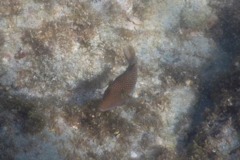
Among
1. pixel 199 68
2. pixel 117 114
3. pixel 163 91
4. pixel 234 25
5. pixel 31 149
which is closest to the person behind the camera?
pixel 31 149

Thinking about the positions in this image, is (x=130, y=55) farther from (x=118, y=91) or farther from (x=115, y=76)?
(x=118, y=91)

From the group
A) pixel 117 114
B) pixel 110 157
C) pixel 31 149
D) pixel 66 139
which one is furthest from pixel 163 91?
pixel 31 149

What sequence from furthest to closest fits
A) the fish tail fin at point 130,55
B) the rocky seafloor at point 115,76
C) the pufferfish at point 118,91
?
the fish tail fin at point 130,55
the rocky seafloor at point 115,76
the pufferfish at point 118,91

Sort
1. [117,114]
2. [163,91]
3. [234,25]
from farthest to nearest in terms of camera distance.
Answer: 1. [234,25]
2. [163,91]
3. [117,114]

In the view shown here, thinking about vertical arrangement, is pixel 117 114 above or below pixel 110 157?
above

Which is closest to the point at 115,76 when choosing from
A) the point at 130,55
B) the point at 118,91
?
the point at 130,55

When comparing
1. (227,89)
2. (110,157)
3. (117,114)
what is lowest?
(110,157)

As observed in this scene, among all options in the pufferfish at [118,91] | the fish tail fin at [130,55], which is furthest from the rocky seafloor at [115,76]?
the pufferfish at [118,91]

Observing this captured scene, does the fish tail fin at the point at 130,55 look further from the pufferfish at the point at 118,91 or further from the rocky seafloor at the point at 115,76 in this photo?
the pufferfish at the point at 118,91

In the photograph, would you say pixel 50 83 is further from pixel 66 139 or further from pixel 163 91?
pixel 163 91
